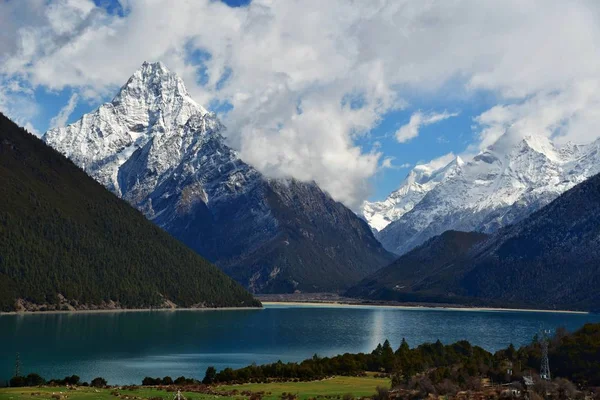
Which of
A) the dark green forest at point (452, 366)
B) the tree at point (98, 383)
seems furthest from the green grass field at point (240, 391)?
the tree at point (98, 383)

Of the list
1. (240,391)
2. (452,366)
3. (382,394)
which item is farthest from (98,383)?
(452,366)

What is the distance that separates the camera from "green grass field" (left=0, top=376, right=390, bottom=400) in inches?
4402

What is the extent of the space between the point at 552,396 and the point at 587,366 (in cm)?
4256

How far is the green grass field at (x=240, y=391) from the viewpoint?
367 feet

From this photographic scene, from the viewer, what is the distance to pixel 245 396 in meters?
118

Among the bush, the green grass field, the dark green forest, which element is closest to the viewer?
the green grass field

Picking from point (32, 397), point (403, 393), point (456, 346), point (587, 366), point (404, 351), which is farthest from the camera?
point (456, 346)

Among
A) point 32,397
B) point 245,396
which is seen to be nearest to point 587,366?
point 245,396

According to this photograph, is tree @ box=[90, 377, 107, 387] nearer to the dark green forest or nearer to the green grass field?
the green grass field

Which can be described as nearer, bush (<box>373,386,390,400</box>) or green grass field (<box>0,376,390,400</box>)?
green grass field (<box>0,376,390,400</box>)

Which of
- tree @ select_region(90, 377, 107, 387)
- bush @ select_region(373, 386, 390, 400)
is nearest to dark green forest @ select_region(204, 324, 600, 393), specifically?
bush @ select_region(373, 386, 390, 400)

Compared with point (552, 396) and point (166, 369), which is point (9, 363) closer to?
point (166, 369)

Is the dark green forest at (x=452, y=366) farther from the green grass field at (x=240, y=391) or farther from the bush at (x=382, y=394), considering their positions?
the bush at (x=382, y=394)

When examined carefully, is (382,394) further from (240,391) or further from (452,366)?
(452,366)
